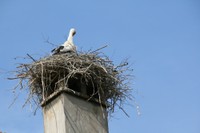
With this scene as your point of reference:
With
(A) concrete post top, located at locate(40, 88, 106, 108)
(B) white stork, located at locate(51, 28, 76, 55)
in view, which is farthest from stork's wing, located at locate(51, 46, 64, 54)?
(A) concrete post top, located at locate(40, 88, 106, 108)

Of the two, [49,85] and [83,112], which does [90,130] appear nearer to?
[83,112]

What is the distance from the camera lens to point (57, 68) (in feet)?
21.8

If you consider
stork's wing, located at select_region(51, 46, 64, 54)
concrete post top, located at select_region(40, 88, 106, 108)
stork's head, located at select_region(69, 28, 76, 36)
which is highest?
stork's head, located at select_region(69, 28, 76, 36)

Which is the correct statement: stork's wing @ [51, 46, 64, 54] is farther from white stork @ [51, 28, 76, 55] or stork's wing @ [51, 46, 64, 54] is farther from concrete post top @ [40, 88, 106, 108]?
concrete post top @ [40, 88, 106, 108]

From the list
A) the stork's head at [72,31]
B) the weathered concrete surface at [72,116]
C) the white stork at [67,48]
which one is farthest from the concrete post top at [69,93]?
the stork's head at [72,31]

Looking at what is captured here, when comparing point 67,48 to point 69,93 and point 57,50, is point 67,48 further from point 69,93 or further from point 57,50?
point 69,93

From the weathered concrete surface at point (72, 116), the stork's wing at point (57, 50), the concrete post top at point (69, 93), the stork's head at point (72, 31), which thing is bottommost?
the weathered concrete surface at point (72, 116)

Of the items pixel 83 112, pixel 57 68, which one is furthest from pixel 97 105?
pixel 57 68

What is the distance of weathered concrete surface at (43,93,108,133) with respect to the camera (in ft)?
19.3

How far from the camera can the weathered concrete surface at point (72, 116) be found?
5.89m

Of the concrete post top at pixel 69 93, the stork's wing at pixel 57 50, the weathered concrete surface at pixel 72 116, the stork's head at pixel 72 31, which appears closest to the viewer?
the weathered concrete surface at pixel 72 116

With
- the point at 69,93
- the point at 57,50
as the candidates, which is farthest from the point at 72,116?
the point at 57,50

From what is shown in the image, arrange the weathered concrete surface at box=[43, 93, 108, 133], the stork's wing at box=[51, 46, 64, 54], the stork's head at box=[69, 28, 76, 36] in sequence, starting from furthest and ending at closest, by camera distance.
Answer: the stork's head at box=[69, 28, 76, 36] < the stork's wing at box=[51, 46, 64, 54] < the weathered concrete surface at box=[43, 93, 108, 133]

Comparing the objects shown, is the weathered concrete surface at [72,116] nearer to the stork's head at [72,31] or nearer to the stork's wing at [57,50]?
the stork's wing at [57,50]
